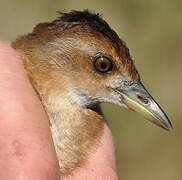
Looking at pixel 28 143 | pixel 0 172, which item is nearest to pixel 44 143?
pixel 28 143

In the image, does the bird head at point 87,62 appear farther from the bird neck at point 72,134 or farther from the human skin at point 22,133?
the human skin at point 22,133

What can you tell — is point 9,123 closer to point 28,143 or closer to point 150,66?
point 28,143

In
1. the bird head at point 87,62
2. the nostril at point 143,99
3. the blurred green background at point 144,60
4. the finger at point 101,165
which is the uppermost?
the bird head at point 87,62

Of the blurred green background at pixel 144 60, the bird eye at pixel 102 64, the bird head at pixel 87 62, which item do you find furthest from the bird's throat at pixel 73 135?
the blurred green background at pixel 144 60

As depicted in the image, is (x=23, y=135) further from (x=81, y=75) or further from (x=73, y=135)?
(x=81, y=75)

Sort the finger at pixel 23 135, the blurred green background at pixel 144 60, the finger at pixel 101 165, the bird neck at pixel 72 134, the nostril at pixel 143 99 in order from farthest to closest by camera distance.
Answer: the blurred green background at pixel 144 60 < the nostril at pixel 143 99 < the finger at pixel 101 165 < the bird neck at pixel 72 134 < the finger at pixel 23 135

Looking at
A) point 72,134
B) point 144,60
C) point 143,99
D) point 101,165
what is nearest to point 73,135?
point 72,134
